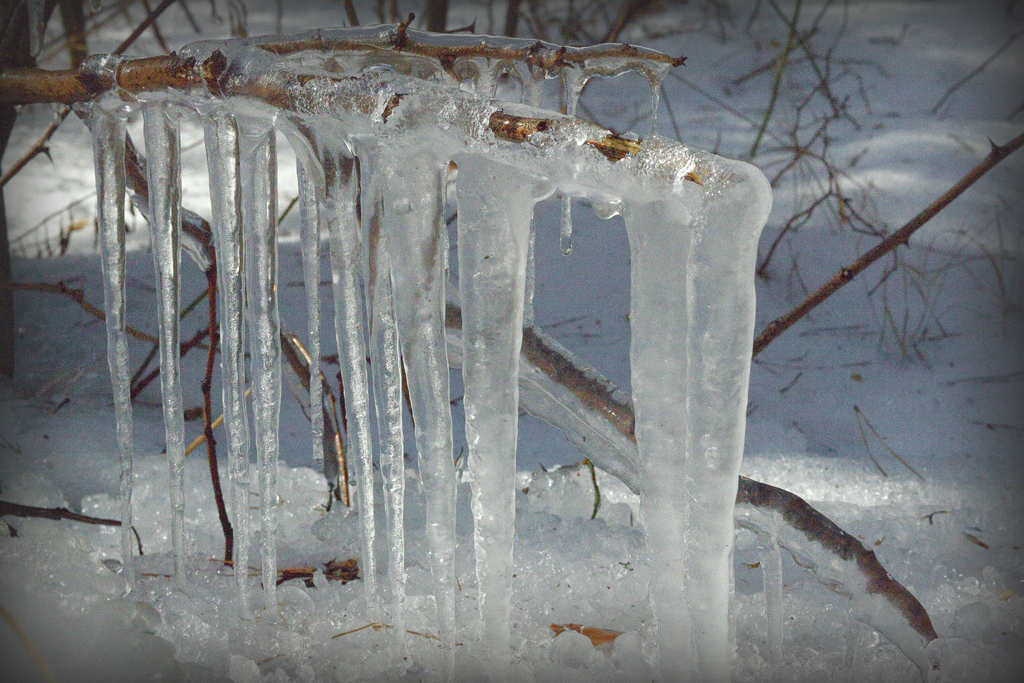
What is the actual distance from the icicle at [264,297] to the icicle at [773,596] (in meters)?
0.76

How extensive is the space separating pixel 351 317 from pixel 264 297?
129 millimetres

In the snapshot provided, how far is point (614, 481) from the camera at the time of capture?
1659 millimetres

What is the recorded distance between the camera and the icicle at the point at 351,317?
102 centimetres

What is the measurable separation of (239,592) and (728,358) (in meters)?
0.86

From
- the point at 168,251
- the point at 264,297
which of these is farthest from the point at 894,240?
the point at 168,251

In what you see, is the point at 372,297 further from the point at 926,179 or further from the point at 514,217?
the point at 926,179

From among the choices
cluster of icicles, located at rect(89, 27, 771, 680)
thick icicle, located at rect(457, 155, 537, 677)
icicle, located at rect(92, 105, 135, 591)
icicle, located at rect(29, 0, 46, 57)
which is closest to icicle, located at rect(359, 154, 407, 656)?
cluster of icicles, located at rect(89, 27, 771, 680)

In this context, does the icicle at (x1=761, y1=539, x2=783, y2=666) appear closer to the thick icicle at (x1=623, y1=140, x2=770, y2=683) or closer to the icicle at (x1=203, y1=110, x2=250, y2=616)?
the thick icicle at (x1=623, y1=140, x2=770, y2=683)

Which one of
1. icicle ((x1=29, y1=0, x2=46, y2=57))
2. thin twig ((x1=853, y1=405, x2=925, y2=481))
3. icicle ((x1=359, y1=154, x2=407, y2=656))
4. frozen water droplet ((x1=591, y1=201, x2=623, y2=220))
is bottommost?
thin twig ((x1=853, y1=405, x2=925, y2=481))

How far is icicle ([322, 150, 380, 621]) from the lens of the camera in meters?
1.02

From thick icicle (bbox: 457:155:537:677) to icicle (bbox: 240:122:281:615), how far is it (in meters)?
0.30

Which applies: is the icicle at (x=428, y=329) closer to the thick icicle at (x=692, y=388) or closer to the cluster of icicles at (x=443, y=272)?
the cluster of icicles at (x=443, y=272)

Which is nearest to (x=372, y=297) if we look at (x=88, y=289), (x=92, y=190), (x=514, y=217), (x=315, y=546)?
(x=514, y=217)

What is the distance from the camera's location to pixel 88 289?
93.4 inches
